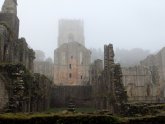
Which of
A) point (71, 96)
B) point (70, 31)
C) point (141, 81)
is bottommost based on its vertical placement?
point (71, 96)

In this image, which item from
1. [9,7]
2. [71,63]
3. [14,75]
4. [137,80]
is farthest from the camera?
[71,63]

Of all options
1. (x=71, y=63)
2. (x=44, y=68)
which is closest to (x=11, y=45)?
(x=71, y=63)

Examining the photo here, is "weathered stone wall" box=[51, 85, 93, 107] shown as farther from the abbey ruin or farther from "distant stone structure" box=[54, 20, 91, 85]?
"distant stone structure" box=[54, 20, 91, 85]

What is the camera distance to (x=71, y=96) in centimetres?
3944

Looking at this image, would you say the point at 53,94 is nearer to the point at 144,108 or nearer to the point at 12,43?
the point at 12,43

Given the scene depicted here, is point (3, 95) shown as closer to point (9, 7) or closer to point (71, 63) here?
point (9, 7)

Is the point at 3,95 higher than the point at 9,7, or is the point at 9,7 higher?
the point at 9,7

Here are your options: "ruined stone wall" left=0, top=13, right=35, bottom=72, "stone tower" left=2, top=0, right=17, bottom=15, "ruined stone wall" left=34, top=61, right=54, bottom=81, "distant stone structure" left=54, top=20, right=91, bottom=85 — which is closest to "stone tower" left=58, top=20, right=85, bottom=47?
"ruined stone wall" left=34, top=61, right=54, bottom=81

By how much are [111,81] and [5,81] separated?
8737 millimetres

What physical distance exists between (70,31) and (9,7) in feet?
204

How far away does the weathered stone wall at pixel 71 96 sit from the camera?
127 ft

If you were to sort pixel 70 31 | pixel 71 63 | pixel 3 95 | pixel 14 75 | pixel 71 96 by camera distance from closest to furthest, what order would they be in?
pixel 3 95
pixel 14 75
pixel 71 96
pixel 71 63
pixel 70 31

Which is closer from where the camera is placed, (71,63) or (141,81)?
(141,81)

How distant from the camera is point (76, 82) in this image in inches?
2677
